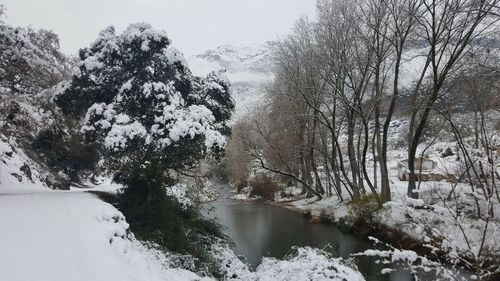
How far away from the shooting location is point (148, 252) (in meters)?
9.57

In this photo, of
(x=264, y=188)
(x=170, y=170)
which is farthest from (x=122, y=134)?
(x=264, y=188)

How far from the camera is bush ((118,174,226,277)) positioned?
11.3m

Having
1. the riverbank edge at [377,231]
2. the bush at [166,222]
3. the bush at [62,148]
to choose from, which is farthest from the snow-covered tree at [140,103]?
the riverbank edge at [377,231]

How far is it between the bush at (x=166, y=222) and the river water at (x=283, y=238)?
1.54 metres

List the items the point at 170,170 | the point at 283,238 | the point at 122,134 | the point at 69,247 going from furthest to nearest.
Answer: the point at 283,238 → the point at 170,170 → the point at 122,134 → the point at 69,247

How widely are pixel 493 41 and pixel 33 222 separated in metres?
18.5

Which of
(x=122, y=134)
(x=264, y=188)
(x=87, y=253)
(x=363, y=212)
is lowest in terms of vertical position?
(x=363, y=212)

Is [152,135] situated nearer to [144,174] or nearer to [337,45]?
[144,174]

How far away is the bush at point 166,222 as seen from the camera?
37.2 ft

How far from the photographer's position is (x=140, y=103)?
13.5 metres

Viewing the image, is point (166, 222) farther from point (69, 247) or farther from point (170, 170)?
point (69, 247)

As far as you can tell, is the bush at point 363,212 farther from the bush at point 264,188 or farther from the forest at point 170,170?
the bush at point 264,188

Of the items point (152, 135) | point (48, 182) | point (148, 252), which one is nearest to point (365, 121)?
point (152, 135)

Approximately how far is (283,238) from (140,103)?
342 inches
